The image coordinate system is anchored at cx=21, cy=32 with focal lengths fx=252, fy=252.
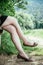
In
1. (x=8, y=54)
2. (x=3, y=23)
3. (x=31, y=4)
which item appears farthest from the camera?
(x=31, y=4)

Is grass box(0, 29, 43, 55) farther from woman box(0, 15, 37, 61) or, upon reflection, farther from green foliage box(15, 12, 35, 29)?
woman box(0, 15, 37, 61)

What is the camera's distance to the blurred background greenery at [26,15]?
10.3ft

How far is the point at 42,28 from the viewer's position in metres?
3.22

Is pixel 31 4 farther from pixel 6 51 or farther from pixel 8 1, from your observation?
pixel 6 51

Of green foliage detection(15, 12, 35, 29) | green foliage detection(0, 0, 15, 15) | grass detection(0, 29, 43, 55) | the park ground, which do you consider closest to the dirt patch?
the park ground

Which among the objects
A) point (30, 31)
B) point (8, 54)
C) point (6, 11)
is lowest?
point (8, 54)

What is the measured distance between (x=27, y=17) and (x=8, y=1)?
32 centimetres

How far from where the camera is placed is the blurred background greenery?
10.3 feet

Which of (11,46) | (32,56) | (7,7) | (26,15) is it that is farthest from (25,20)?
(32,56)

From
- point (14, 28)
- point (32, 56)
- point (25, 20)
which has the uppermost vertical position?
point (14, 28)

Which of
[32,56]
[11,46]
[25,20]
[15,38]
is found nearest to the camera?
[15,38]

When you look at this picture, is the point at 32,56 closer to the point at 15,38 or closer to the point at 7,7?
the point at 15,38

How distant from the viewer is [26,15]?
10.7 ft

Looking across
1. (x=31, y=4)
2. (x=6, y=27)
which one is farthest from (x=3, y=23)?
(x=31, y=4)
